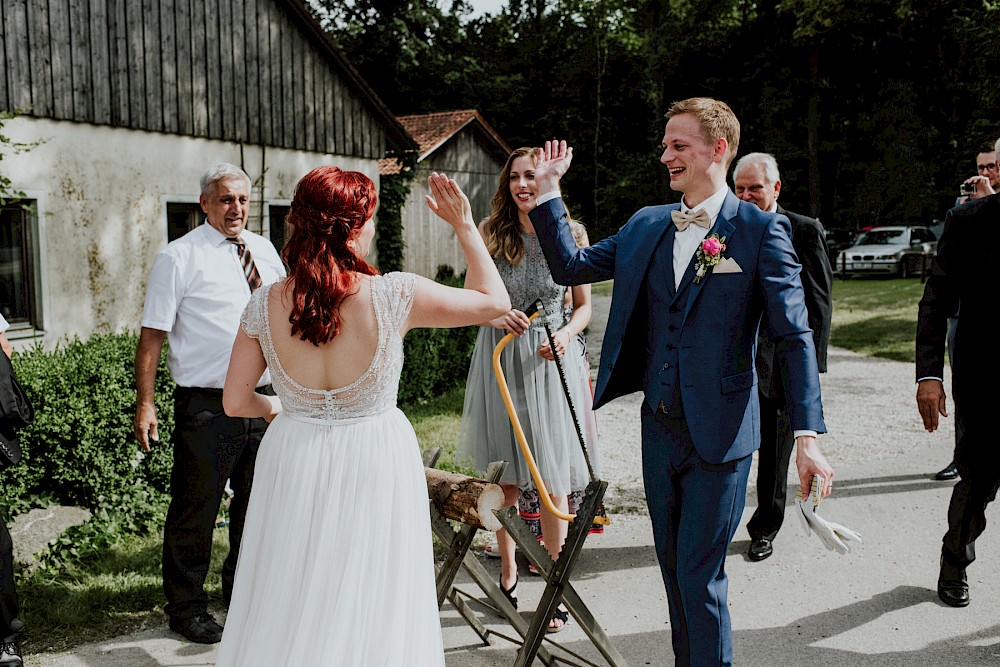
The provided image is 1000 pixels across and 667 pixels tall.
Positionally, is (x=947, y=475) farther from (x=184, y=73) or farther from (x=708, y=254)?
(x=184, y=73)

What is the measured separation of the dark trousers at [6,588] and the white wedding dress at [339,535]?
1.42 m

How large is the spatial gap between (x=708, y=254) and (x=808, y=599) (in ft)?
8.00

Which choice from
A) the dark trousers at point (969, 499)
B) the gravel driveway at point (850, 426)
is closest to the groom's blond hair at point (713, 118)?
the dark trousers at point (969, 499)

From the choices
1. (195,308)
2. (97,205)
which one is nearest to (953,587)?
(195,308)

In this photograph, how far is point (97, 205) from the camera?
10.7 metres

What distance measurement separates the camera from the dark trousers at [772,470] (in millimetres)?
5297

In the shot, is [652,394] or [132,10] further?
[132,10]

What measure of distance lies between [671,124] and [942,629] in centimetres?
285

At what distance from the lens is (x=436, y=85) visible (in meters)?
37.8

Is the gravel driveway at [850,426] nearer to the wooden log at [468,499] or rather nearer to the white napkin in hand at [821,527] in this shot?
the wooden log at [468,499]

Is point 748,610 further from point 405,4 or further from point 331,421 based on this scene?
point 405,4

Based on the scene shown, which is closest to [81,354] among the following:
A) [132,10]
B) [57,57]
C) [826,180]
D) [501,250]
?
[501,250]

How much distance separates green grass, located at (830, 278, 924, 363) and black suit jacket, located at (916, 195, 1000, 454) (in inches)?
324

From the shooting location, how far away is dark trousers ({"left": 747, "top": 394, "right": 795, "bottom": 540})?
5.30m
